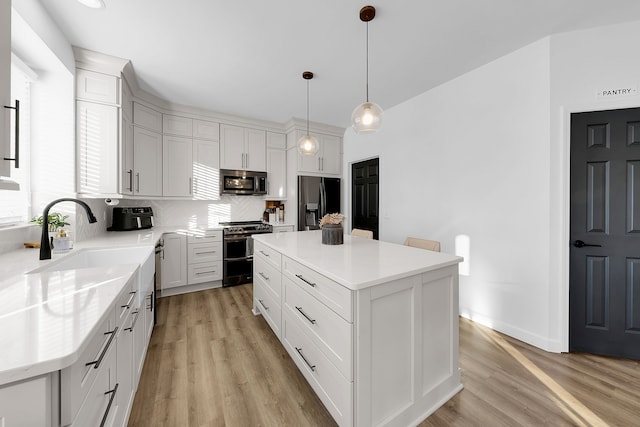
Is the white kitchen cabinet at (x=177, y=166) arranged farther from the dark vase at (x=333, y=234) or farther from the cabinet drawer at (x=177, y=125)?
the dark vase at (x=333, y=234)

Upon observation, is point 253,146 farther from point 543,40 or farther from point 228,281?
point 543,40

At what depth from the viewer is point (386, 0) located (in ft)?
5.85

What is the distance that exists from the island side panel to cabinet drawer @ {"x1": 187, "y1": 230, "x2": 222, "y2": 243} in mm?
3084

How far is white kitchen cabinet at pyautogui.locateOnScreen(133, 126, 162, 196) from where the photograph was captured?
125 inches

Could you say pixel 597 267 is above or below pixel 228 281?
above

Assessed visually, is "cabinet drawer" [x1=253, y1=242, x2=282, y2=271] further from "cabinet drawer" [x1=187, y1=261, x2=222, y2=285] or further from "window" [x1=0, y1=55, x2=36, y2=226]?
"window" [x1=0, y1=55, x2=36, y2=226]

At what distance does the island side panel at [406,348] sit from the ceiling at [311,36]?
1.94m

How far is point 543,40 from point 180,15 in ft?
9.90

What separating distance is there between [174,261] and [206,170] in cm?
141

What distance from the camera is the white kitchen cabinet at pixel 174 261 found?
3387mm

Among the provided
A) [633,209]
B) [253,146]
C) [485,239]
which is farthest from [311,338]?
[253,146]

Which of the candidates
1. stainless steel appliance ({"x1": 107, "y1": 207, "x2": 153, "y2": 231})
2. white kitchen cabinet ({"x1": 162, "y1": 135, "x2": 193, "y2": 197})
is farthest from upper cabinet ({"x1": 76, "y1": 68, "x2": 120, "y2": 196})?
white kitchen cabinet ({"x1": 162, "y1": 135, "x2": 193, "y2": 197})

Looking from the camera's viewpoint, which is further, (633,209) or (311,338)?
(633,209)

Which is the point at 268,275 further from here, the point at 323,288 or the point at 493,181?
the point at 493,181
